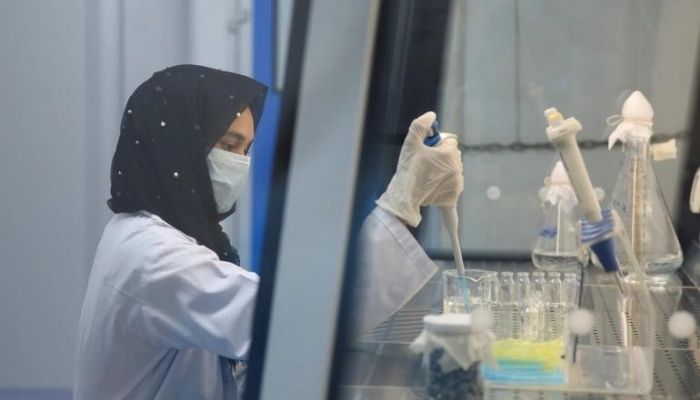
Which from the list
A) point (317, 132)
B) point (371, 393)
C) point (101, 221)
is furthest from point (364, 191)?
point (101, 221)

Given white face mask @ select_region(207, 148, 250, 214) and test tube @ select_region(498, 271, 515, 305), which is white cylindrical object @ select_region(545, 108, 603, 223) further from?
white face mask @ select_region(207, 148, 250, 214)

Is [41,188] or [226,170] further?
[41,188]

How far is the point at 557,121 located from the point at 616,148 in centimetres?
39

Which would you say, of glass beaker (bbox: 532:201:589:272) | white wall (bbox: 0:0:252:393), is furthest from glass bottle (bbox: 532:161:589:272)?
white wall (bbox: 0:0:252:393)

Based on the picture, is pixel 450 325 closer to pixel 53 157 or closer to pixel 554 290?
pixel 554 290

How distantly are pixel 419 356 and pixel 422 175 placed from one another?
275mm

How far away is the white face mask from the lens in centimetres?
129

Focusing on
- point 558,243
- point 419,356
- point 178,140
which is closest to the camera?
point 419,356

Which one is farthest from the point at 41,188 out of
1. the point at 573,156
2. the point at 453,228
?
the point at 573,156

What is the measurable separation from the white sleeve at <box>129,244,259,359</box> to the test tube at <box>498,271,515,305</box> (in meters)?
0.30

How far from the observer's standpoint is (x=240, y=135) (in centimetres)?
130

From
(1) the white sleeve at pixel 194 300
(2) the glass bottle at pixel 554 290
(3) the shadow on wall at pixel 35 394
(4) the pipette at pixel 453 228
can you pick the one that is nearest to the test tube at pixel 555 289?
(2) the glass bottle at pixel 554 290

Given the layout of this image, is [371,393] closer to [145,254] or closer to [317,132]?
[317,132]

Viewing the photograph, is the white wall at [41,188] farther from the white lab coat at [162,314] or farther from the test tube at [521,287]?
the test tube at [521,287]
